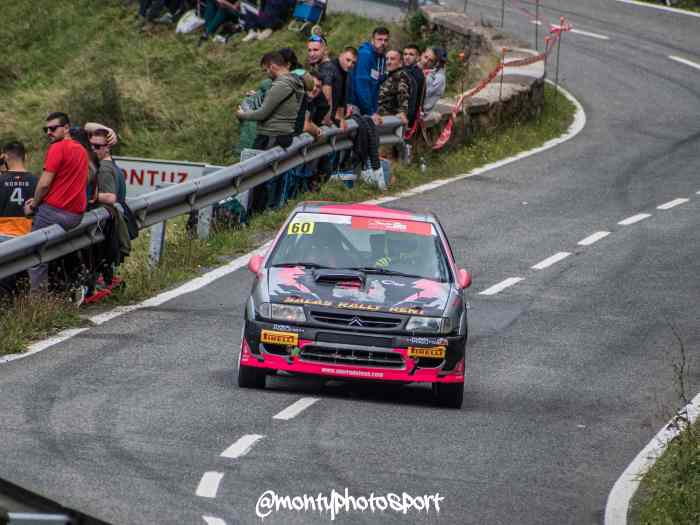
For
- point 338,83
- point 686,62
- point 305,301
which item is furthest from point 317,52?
point 686,62

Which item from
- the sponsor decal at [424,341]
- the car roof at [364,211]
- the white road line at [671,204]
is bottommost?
the white road line at [671,204]

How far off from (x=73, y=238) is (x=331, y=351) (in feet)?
11.5

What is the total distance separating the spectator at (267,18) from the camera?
3119cm

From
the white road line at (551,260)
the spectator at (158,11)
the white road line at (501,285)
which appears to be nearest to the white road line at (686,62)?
the spectator at (158,11)

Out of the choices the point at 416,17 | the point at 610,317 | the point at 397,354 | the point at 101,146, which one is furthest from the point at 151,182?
the point at 416,17

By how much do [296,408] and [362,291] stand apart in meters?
1.12

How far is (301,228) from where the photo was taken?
12.2 meters

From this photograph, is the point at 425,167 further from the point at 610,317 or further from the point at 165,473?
the point at 165,473

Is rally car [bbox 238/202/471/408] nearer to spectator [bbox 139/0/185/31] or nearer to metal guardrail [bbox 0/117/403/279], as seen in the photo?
metal guardrail [bbox 0/117/403/279]

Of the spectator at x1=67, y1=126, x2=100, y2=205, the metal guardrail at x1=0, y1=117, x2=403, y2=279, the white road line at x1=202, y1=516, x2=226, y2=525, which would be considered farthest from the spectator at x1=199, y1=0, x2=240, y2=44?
the white road line at x1=202, y1=516, x2=226, y2=525

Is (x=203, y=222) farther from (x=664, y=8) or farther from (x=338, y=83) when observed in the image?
(x=664, y=8)

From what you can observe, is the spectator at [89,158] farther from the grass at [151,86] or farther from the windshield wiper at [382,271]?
the grass at [151,86]

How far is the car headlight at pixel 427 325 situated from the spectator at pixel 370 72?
9.47 m

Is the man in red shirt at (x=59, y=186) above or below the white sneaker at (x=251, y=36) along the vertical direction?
above
